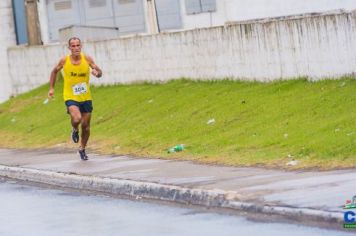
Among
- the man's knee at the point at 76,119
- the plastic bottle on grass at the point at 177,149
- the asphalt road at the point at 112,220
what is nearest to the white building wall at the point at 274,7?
the plastic bottle on grass at the point at 177,149

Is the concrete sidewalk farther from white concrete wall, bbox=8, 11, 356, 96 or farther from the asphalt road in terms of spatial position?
white concrete wall, bbox=8, 11, 356, 96

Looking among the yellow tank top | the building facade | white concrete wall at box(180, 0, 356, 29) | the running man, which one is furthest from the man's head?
the building facade

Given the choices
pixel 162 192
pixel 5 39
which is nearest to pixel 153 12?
pixel 5 39

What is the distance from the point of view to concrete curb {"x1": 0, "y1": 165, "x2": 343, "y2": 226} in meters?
10.3

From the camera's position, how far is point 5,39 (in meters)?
34.1

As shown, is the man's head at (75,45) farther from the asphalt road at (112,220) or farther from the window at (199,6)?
the window at (199,6)

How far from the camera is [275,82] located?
2206cm

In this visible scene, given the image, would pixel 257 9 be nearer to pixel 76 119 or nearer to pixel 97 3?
pixel 97 3

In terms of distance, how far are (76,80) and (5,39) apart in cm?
1661

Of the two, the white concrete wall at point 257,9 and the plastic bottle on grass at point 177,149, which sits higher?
the white concrete wall at point 257,9

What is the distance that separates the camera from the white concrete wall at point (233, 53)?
20.1 m

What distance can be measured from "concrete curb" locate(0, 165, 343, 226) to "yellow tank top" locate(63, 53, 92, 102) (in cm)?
147

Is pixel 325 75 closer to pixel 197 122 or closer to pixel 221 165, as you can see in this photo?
pixel 197 122

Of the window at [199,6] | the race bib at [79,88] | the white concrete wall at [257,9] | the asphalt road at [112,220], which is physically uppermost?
the window at [199,6]
